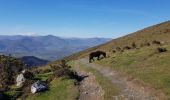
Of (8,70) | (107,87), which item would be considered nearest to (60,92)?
(107,87)

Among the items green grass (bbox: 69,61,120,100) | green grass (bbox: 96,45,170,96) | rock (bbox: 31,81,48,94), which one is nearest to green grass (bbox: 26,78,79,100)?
rock (bbox: 31,81,48,94)

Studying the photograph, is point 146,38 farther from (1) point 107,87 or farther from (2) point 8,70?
(1) point 107,87

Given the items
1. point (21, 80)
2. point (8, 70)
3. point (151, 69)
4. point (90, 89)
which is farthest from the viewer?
point (8, 70)

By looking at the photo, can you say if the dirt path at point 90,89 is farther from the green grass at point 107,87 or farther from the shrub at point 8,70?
the shrub at point 8,70

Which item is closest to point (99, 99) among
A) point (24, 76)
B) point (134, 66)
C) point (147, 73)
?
point (147, 73)

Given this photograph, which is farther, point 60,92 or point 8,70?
point 8,70

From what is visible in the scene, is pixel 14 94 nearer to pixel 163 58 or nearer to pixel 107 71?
pixel 107 71

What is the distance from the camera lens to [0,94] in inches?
1711

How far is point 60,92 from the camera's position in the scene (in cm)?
3866

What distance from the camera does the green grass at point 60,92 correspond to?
3603 cm

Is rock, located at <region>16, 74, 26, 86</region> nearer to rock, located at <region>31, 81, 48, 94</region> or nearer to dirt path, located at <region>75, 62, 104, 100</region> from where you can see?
rock, located at <region>31, 81, 48, 94</region>

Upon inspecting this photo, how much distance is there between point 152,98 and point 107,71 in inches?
776

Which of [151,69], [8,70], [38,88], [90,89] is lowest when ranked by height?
[38,88]

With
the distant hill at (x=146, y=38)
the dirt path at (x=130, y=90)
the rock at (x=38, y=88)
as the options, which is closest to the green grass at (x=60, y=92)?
the rock at (x=38, y=88)
